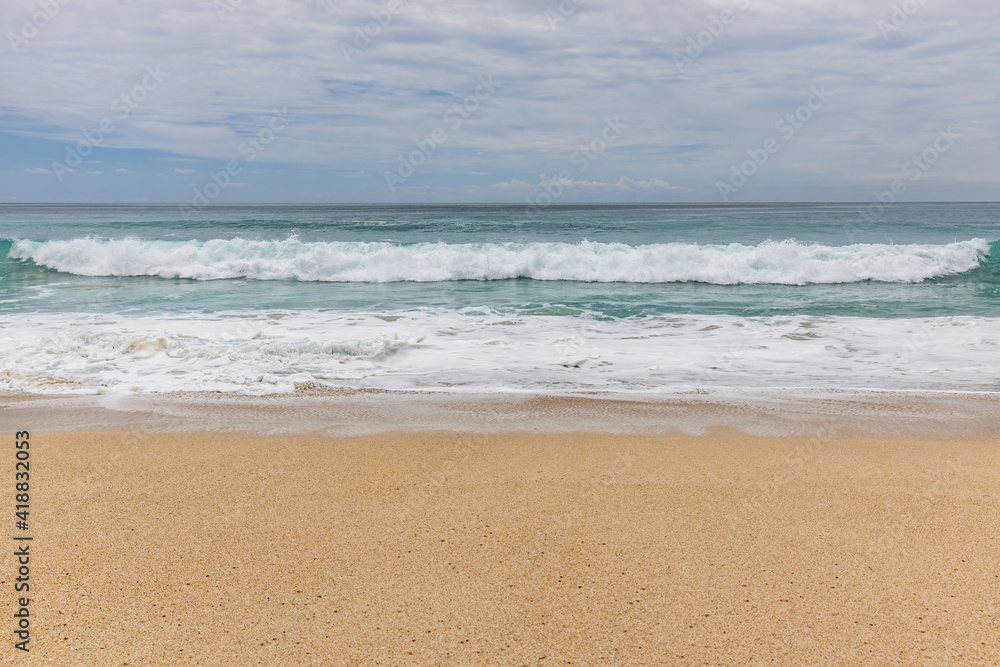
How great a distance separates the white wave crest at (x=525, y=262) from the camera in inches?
674

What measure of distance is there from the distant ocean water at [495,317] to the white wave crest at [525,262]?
7cm

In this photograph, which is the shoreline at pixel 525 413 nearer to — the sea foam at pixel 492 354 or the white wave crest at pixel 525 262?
the sea foam at pixel 492 354

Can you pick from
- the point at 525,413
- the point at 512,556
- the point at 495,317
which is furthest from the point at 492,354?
the point at 512,556

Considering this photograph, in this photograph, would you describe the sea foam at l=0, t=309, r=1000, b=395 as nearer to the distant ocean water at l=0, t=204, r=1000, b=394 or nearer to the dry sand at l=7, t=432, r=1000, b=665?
the distant ocean water at l=0, t=204, r=1000, b=394

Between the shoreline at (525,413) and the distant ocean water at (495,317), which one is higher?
the distant ocean water at (495,317)

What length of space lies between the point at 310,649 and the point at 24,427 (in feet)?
12.3

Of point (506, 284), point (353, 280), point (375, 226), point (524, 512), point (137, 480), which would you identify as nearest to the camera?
point (524, 512)

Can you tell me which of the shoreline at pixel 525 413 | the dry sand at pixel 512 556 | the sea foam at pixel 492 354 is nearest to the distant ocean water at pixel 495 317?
the sea foam at pixel 492 354

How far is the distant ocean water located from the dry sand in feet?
7.14

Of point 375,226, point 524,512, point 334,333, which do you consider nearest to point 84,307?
point 334,333

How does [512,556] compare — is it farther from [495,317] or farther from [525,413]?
[495,317]

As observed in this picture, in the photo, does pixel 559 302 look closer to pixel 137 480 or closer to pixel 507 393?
pixel 507 393

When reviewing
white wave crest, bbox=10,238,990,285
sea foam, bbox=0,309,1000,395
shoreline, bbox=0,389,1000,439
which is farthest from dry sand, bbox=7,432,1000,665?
white wave crest, bbox=10,238,990,285

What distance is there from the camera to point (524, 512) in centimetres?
332
